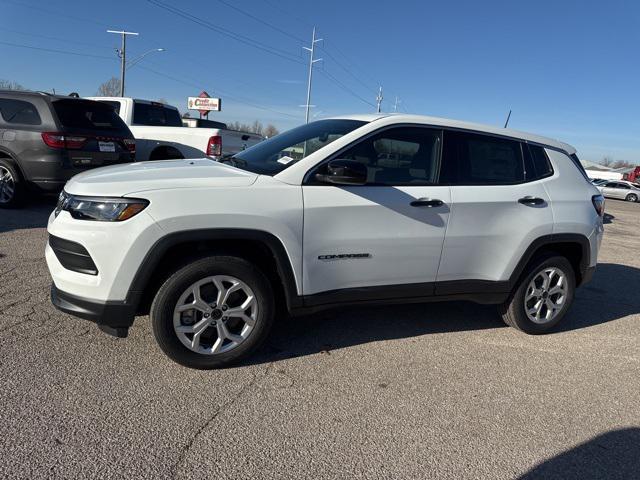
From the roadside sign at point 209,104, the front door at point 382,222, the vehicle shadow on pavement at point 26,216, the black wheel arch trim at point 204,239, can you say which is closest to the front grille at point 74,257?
the black wheel arch trim at point 204,239

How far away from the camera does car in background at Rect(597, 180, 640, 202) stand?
3647 cm

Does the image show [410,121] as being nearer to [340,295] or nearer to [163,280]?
[340,295]

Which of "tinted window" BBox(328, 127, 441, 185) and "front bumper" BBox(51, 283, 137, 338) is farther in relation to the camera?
"tinted window" BBox(328, 127, 441, 185)

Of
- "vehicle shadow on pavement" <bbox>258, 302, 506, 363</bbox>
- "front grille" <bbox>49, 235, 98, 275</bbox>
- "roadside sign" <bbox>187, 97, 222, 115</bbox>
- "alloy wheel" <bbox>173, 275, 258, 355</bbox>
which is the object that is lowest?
"vehicle shadow on pavement" <bbox>258, 302, 506, 363</bbox>

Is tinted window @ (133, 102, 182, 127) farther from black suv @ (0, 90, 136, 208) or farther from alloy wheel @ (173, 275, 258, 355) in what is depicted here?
alloy wheel @ (173, 275, 258, 355)

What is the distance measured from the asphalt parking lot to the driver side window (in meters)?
1.35

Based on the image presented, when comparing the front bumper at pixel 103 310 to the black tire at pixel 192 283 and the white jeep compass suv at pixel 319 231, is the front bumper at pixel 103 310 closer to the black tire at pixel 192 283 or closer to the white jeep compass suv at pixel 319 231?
the white jeep compass suv at pixel 319 231

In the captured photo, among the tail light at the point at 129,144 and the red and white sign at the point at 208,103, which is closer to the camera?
the tail light at the point at 129,144

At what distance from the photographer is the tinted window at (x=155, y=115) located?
1019 cm

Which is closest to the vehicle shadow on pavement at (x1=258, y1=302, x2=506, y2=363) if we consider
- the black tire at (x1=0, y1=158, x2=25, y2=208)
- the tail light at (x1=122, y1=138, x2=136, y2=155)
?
the tail light at (x1=122, y1=138, x2=136, y2=155)

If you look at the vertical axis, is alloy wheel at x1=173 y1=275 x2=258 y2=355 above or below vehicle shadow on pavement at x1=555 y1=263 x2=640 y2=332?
above

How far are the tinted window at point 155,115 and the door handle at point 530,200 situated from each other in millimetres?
8423

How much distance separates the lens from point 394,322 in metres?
4.50

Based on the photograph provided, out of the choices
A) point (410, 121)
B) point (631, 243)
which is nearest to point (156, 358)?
point (410, 121)
